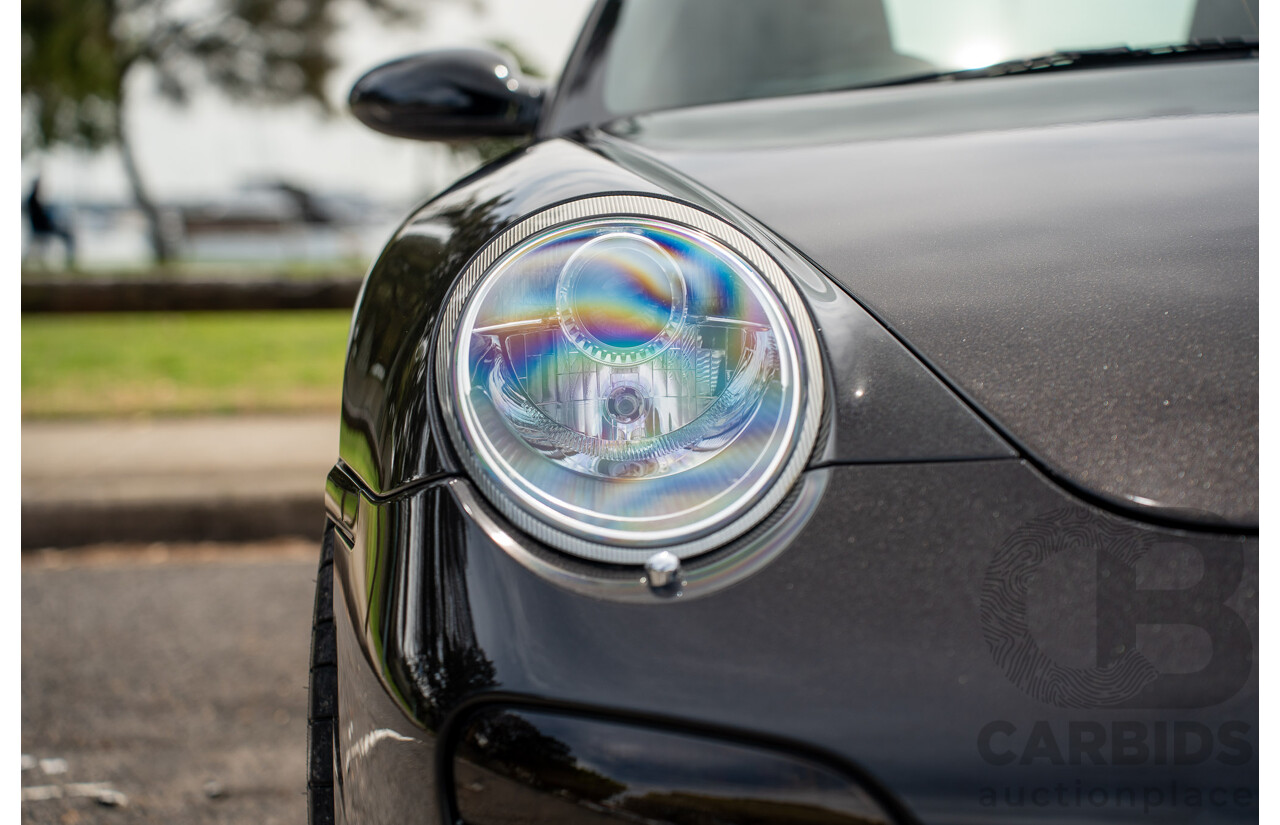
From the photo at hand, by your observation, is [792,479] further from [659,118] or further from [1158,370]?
[659,118]

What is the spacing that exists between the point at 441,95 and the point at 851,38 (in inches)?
29.2

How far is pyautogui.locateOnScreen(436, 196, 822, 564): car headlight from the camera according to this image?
0.87 metres

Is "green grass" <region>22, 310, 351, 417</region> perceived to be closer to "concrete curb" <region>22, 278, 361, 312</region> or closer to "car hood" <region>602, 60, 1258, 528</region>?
"concrete curb" <region>22, 278, 361, 312</region>

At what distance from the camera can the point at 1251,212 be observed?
3.31 feet

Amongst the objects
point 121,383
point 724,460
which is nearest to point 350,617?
point 724,460

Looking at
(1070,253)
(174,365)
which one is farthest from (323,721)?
(174,365)

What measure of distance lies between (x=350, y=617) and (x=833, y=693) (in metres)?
0.44

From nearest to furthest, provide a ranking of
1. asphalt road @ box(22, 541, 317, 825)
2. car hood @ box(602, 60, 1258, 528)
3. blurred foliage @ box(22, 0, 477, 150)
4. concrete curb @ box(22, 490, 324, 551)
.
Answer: car hood @ box(602, 60, 1258, 528) < asphalt road @ box(22, 541, 317, 825) < concrete curb @ box(22, 490, 324, 551) < blurred foliage @ box(22, 0, 477, 150)

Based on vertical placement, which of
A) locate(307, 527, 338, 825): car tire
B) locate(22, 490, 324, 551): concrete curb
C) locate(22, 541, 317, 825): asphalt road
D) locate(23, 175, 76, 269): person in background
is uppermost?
locate(23, 175, 76, 269): person in background

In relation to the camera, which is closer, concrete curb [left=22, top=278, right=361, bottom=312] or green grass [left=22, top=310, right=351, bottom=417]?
green grass [left=22, top=310, right=351, bottom=417]

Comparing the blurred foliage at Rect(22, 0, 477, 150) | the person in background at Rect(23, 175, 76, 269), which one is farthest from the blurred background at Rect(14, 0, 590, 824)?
the blurred foliage at Rect(22, 0, 477, 150)

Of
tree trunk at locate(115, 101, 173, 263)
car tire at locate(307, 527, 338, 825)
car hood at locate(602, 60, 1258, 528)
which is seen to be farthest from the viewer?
tree trunk at locate(115, 101, 173, 263)

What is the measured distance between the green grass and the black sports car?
425cm

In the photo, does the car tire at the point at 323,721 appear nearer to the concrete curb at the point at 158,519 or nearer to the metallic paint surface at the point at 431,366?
the metallic paint surface at the point at 431,366
